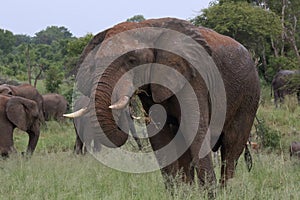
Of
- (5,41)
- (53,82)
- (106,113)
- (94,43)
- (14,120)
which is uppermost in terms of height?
(94,43)

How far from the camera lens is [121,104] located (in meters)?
3.26

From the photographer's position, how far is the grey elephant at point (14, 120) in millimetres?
8805

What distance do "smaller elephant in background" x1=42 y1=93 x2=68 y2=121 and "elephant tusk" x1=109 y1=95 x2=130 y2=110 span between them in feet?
41.9

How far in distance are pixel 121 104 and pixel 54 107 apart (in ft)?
42.7

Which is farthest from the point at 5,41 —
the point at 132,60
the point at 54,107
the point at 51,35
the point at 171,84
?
the point at 132,60

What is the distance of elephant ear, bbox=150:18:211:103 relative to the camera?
3.77 m

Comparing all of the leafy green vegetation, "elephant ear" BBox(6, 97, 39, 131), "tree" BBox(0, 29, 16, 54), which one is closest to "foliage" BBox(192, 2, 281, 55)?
the leafy green vegetation

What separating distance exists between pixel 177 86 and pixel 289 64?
1540cm

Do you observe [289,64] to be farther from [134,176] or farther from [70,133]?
[134,176]

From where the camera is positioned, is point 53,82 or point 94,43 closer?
point 94,43

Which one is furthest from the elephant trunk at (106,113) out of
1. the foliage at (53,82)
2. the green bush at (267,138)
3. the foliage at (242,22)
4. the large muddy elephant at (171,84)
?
the foliage at (53,82)

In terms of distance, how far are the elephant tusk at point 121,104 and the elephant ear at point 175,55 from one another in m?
0.46

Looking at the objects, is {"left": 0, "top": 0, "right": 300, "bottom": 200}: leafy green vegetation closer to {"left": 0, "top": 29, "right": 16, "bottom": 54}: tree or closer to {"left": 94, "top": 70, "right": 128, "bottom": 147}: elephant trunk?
{"left": 94, "top": 70, "right": 128, "bottom": 147}: elephant trunk

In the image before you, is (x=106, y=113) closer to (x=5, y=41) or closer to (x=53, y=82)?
(x=53, y=82)
